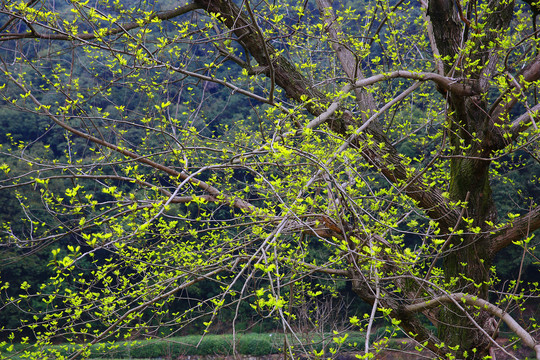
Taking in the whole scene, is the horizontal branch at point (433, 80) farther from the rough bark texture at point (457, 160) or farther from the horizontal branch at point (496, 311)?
the horizontal branch at point (496, 311)

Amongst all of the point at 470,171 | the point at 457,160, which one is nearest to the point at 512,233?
the point at 470,171

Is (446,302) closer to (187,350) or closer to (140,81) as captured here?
(140,81)

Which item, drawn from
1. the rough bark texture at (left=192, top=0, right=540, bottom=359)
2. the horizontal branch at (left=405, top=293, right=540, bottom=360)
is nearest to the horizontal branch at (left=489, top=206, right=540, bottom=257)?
the rough bark texture at (left=192, top=0, right=540, bottom=359)

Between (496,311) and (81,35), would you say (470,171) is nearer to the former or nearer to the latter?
(496,311)

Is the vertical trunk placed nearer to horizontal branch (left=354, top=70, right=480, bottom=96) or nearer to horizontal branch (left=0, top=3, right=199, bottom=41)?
horizontal branch (left=354, top=70, right=480, bottom=96)

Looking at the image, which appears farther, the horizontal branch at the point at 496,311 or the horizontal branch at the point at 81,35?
the horizontal branch at the point at 81,35

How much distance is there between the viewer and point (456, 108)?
12.3 feet

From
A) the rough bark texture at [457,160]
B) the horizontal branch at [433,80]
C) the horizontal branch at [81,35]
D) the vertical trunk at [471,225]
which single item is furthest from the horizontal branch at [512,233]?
the horizontal branch at [81,35]

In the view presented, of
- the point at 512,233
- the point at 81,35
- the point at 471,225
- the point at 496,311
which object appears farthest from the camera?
the point at 512,233

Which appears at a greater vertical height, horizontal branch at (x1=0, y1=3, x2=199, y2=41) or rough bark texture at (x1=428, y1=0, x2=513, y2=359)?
horizontal branch at (x1=0, y1=3, x2=199, y2=41)

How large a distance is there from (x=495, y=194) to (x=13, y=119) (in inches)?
759

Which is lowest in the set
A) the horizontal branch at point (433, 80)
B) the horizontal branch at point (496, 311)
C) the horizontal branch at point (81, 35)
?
the horizontal branch at point (496, 311)

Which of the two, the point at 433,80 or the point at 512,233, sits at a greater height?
the point at 433,80

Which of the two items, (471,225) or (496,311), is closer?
(496,311)
